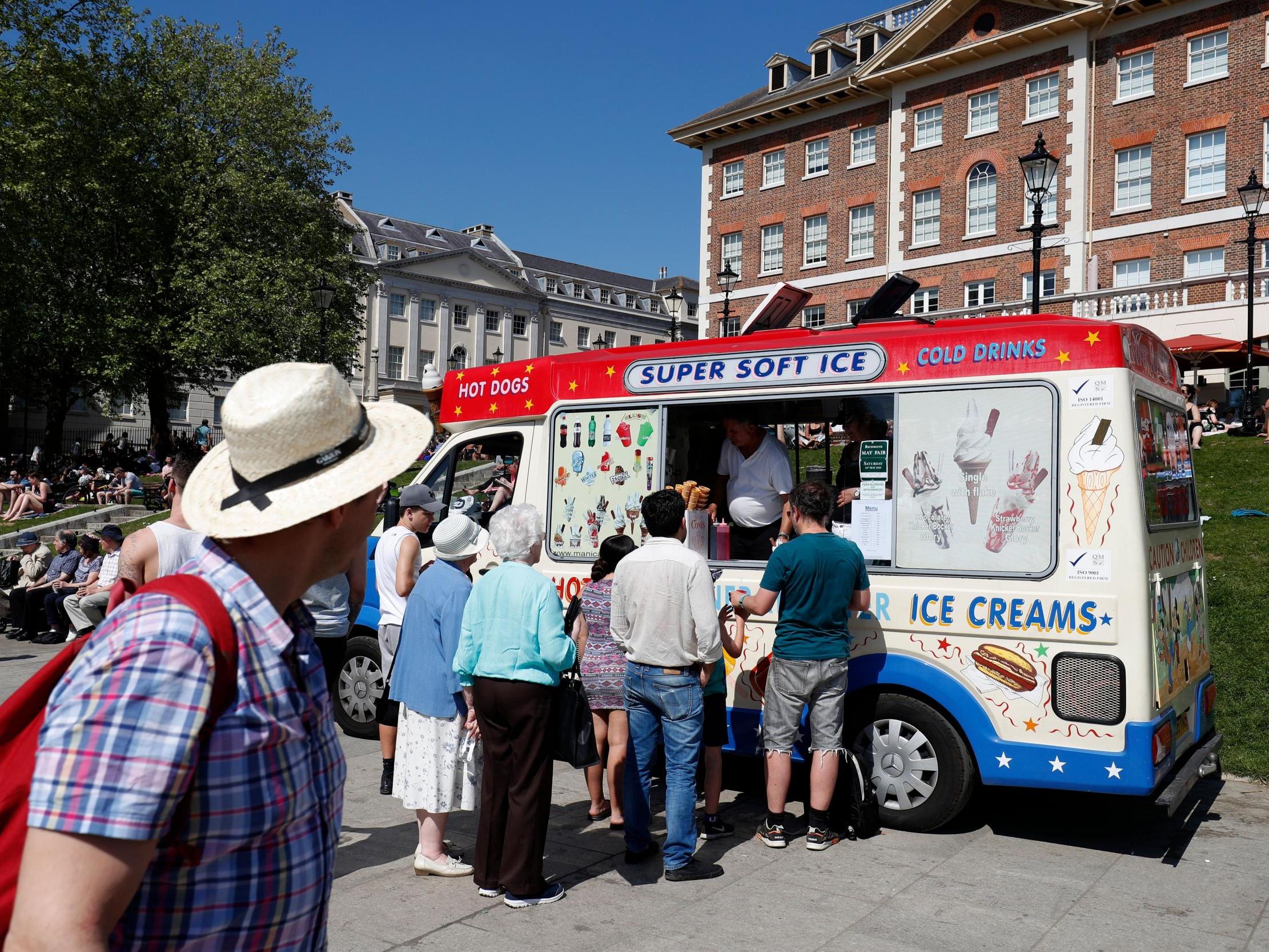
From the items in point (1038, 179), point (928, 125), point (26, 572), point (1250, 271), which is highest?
point (928, 125)

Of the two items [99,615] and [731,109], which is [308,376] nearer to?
[99,615]

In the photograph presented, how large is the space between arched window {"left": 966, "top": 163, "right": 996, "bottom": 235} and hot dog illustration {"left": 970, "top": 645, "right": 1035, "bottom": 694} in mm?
31387

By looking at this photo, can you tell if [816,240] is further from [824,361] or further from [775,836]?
[775,836]

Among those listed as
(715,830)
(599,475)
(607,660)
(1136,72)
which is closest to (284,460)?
(607,660)

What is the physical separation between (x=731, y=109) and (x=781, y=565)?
134 feet

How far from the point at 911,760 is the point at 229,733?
5229 mm

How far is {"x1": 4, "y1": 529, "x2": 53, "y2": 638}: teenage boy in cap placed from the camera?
560 inches

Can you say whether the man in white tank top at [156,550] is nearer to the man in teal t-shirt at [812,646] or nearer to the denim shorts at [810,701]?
the man in teal t-shirt at [812,646]

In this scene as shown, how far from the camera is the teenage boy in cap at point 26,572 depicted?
1423 cm

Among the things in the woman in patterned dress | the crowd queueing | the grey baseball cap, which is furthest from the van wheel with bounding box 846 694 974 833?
the crowd queueing

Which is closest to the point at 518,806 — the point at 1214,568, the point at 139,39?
the point at 1214,568

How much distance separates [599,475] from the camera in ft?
23.8

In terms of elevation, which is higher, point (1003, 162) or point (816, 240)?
point (1003, 162)

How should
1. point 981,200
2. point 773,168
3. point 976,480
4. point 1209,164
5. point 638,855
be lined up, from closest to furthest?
point 638,855 → point 976,480 → point 1209,164 → point 981,200 → point 773,168
